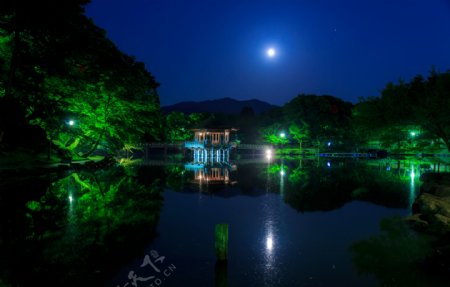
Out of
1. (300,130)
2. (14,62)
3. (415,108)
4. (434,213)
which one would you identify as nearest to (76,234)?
(434,213)

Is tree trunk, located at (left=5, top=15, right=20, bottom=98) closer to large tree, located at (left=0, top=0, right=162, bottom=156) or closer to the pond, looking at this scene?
large tree, located at (left=0, top=0, right=162, bottom=156)

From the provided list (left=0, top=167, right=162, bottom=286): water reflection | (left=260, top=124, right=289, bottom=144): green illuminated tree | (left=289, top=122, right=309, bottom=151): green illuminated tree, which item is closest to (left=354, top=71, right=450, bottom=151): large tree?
(left=0, top=167, right=162, bottom=286): water reflection

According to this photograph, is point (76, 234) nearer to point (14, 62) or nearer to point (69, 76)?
point (14, 62)

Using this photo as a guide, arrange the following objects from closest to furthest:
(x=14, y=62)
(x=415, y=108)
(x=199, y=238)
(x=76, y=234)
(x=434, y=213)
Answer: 1. (x=76, y=234)
2. (x=199, y=238)
3. (x=434, y=213)
4. (x=415, y=108)
5. (x=14, y=62)

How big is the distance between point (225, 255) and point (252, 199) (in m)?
8.35

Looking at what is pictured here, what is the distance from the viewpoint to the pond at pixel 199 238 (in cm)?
683

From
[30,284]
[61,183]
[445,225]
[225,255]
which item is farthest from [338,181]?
[30,284]

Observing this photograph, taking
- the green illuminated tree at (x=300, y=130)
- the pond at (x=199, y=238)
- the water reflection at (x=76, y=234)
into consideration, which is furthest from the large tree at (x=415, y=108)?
the green illuminated tree at (x=300, y=130)

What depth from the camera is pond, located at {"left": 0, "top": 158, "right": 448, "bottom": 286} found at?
22.4 feet

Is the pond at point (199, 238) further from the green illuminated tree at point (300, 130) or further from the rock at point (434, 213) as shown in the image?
the green illuminated tree at point (300, 130)

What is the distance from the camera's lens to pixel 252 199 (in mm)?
15844

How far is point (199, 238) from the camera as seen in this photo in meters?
9.61

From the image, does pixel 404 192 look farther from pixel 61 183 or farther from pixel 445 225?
pixel 61 183

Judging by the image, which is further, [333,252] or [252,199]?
[252,199]
